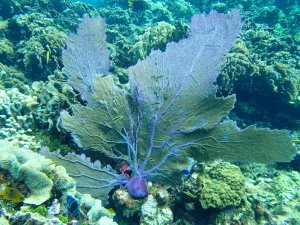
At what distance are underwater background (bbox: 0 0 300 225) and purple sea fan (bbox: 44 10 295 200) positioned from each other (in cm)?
17

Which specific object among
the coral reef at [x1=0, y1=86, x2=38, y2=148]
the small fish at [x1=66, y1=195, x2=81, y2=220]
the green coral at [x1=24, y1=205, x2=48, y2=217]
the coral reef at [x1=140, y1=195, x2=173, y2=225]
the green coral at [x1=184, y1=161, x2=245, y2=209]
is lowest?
the coral reef at [x1=140, y1=195, x2=173, y2=225]

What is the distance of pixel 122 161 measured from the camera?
4.59 meters

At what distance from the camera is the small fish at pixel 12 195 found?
2447mm

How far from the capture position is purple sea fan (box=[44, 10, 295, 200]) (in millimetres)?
4195

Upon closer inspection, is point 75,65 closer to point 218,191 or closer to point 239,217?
point 218,191

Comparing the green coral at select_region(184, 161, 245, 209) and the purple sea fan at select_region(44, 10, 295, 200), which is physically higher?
the purple sea fan at select_region(44, 10, 295, 200)

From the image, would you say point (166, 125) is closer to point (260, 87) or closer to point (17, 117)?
point (17, 117)

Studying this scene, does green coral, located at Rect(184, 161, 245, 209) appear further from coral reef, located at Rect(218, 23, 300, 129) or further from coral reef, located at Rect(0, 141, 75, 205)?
coral reef, located at Rect(218, 23, 300, 129)

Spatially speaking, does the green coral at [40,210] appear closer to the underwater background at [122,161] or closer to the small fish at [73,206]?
the underwater background at [122,161]

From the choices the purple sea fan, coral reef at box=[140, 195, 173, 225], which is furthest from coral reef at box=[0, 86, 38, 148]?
coral reef at box=[140, 195, 173, 225]

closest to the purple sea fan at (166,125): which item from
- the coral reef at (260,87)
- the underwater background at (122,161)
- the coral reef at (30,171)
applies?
the underwater background at (122,161)

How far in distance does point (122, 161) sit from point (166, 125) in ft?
3.58

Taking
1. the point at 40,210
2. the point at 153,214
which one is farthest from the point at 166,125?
the point at 40,210

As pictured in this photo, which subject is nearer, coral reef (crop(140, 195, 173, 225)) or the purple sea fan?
coral reef (crop(140, 195, 173, 225))
